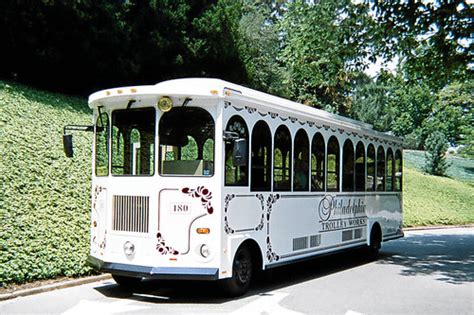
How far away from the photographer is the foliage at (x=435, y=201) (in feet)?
83.3

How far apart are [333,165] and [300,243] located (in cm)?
210

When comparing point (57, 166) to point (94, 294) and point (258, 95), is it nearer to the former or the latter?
point (94, 294)

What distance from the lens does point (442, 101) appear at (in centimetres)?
4375

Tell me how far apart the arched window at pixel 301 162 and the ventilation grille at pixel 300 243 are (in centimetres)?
90

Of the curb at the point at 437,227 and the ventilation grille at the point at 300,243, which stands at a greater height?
the ventilation grille at the point at 300,243

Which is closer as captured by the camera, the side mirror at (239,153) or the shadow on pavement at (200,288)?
the side mirror at (239,153)

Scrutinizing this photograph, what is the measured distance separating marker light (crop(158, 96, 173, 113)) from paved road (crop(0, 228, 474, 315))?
2.80 m

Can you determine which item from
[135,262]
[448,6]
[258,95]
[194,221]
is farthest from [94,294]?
[448,6]

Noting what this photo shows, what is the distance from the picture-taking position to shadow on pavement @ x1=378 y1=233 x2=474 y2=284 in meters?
11.2

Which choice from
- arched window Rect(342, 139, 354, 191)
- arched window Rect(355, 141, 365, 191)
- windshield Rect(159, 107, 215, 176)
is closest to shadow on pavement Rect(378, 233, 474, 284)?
arched window Rect(355, 141, 365, 191)

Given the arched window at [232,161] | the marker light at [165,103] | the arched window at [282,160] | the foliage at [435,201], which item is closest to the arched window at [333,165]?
the arched window at [282,160]

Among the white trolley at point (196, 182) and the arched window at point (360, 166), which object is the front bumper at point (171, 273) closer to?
the white trolley at point (196, 182)

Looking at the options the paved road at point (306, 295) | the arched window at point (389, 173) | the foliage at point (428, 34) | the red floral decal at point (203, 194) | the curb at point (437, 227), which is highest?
the foliage at point (428, 34)

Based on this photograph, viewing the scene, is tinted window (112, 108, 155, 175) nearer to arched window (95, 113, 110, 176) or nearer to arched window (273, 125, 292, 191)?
arched window (95, 113, 110, 176)
